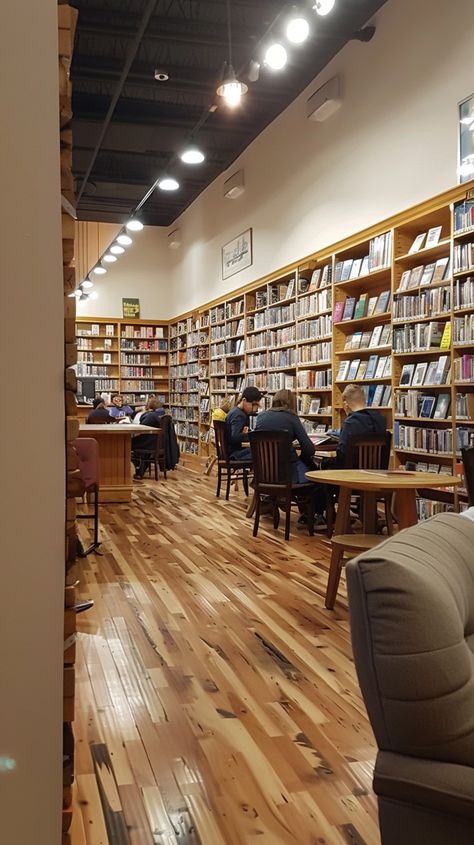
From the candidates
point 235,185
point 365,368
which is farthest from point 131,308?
point 365,368

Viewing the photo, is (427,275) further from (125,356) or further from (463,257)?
(125,356)

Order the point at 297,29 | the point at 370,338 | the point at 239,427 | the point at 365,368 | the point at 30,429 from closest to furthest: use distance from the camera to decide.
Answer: the point at 30,429 < the point at 297,29 < the point at 370,338 < the point at 365,368 < the point at 239,427

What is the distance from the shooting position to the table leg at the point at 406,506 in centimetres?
407

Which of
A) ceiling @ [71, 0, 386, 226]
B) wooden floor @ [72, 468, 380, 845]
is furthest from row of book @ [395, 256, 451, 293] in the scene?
wooden floor @ [72, 468, 380, 845]

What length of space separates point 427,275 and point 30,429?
539cm

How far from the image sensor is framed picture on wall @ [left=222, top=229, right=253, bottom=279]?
1089 cm

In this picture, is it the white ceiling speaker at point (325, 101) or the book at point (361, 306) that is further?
the white ceiling speaker at point (325, 101)

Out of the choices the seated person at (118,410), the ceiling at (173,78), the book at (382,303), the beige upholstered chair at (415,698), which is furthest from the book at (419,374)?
the seated person at (118,410)

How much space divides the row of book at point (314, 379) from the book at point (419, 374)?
1839 mm

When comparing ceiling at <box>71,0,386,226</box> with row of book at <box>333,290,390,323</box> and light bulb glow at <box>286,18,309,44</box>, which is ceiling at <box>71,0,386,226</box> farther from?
row of book at <box>333,290,390,323</box>

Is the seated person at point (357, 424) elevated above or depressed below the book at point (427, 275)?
below

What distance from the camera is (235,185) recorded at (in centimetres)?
1102

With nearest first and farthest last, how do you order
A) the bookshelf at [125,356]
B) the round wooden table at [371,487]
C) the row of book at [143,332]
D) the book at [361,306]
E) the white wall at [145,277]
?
1. the round wooden table at [371,487]
2. the book at [361,306]
3. the bookshelf at [125,356]
4. the white wall at [145,277]
5. the row of book at [143,332]

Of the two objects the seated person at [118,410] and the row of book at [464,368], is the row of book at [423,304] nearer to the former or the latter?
the row of book at [464,368]
